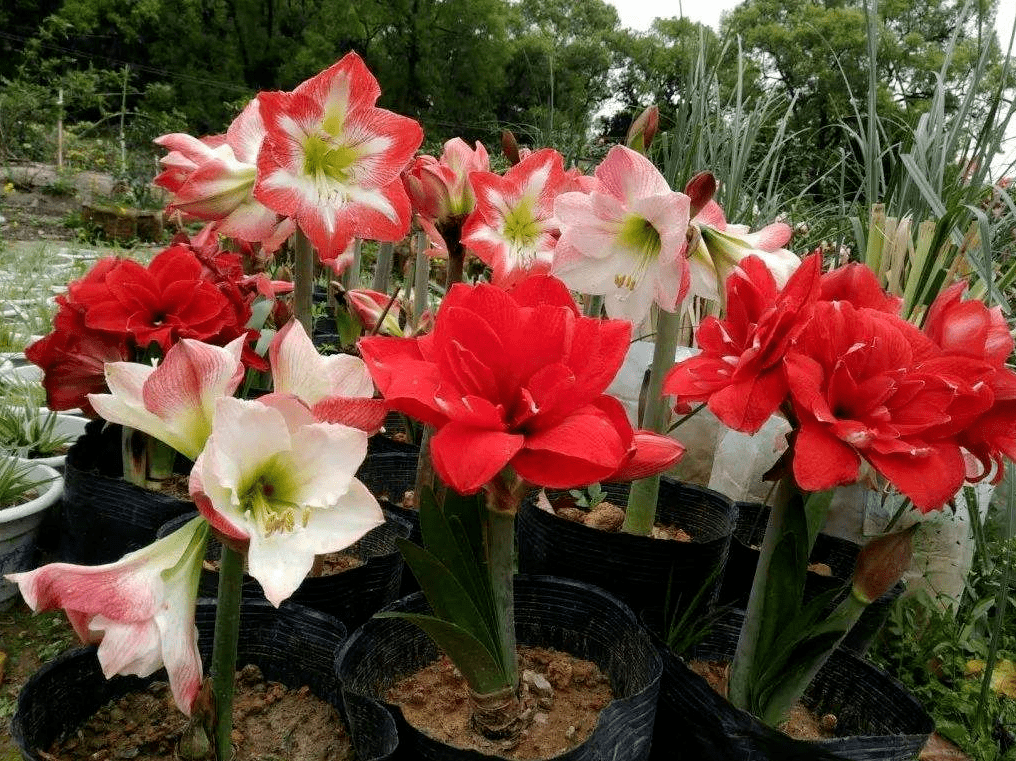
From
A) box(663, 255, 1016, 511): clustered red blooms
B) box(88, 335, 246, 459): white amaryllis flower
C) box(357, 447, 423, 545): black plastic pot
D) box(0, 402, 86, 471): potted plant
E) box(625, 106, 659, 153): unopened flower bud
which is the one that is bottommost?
box(0, 402, 86, 471): potted plant

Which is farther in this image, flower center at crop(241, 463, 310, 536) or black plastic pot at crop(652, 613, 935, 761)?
black plastic pot at crop(652, 613, 935, 761)

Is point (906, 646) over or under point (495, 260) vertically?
under

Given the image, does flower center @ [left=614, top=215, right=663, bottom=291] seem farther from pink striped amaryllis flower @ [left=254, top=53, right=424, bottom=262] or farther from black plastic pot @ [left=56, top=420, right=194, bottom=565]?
black plastic pot @ [left=56, top=420, right=194, bottom=565]

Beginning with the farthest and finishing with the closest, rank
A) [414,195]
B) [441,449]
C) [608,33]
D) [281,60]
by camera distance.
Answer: [608,33] → [281,60] → [414,195] → [441,449]

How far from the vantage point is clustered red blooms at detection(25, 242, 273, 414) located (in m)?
1.46

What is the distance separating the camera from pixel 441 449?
68 cm

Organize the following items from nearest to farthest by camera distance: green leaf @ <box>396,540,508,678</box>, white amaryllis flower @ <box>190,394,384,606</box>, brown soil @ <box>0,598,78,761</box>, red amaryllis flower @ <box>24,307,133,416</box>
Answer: white amaryllis flower @ <box>190,394,384,606</box> < green leaf @ <box>396,540,508,678</box> < brown soil @ <box>0,598,78,761</box> < red amaryllis flower @ <box>24,307,133,416</box>

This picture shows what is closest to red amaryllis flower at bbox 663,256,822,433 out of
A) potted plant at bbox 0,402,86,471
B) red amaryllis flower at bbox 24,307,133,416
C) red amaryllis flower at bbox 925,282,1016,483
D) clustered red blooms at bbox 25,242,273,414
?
red amaryllis flower at bbox 925,282,1016,483

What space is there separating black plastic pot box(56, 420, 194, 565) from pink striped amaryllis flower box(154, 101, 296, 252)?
2.06 ft

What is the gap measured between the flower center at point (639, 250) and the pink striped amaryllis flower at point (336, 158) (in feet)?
1.08

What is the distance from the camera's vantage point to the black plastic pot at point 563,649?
92cm

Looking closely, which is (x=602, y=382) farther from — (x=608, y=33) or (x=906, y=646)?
(x=608, y=33)

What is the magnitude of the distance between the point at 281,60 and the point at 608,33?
10777mm

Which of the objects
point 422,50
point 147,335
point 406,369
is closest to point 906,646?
point 406,369
